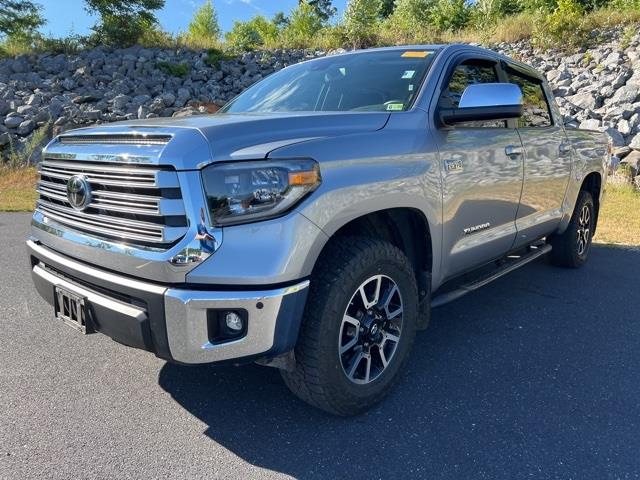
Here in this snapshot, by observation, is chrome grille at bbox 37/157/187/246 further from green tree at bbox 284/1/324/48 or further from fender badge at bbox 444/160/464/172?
green tree at bbox 284/1/324/48

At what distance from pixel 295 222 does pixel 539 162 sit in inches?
109

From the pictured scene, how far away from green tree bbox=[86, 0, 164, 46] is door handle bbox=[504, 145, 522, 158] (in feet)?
56.4

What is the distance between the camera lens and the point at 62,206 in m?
2.68

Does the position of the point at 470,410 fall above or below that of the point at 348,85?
below

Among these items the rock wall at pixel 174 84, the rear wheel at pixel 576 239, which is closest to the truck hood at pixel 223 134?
the rear wheel at pixel 576 239

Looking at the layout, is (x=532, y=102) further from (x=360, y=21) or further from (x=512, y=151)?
(x=360, y=21)

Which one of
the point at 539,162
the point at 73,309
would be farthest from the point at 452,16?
the point at 73,309

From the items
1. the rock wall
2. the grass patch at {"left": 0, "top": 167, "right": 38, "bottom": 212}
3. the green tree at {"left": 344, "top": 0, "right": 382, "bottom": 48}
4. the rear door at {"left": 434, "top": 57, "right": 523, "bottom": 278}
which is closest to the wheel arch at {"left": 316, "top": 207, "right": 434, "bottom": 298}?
the rear door at {"left": 434, "top": 57, "right": 523, "bottom": 278}

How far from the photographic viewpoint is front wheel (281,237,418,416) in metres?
2.36

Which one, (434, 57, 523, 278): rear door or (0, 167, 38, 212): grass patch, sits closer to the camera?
(434, 57, 523, 278): rear door

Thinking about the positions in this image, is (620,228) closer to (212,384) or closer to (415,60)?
(415,60)

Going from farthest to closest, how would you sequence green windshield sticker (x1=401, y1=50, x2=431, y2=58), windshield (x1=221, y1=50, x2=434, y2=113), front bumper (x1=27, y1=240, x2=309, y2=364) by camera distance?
1. green windshield sticker (x1=401, y1=50, x2=431, y2=58)
2. windshield (x1=221, y1=50, x2=434, y2=113)
3. front bumper (x1=27, y1=240, x2=309, y2=364)

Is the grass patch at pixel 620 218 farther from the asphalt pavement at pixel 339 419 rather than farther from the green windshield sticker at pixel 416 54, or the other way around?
the green windshield sticker at pixel 416 54

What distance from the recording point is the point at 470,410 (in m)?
2.72
